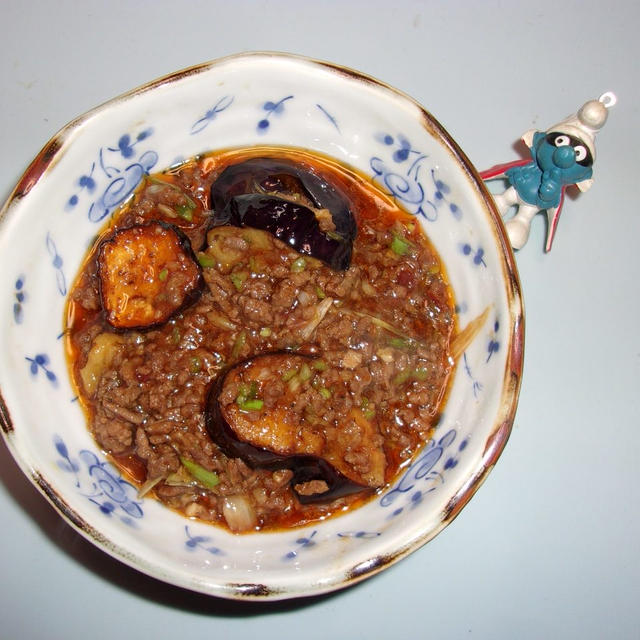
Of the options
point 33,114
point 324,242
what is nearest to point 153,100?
point 324,242

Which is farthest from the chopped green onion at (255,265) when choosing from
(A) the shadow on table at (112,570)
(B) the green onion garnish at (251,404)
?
(A) the shadow on table at (112,570)

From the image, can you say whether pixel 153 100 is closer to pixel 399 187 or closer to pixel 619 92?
pixel 399 187

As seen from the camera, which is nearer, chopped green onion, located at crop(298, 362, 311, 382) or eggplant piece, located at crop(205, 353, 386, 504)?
eggplant piece, located at crop(205, 353, 386, 504)

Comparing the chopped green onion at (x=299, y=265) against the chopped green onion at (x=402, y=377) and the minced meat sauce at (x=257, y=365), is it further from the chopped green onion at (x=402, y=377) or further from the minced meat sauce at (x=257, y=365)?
the chopped green onion at (x=402, y=377)

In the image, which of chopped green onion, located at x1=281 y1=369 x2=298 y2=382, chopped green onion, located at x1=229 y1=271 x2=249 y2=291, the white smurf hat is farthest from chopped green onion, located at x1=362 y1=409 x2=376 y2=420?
Answer: the white smurf hat

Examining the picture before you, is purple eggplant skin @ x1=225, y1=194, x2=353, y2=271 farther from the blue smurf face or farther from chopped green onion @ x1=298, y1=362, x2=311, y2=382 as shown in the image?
the blue smurf face

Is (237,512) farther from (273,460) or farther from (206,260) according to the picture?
(206,260)
